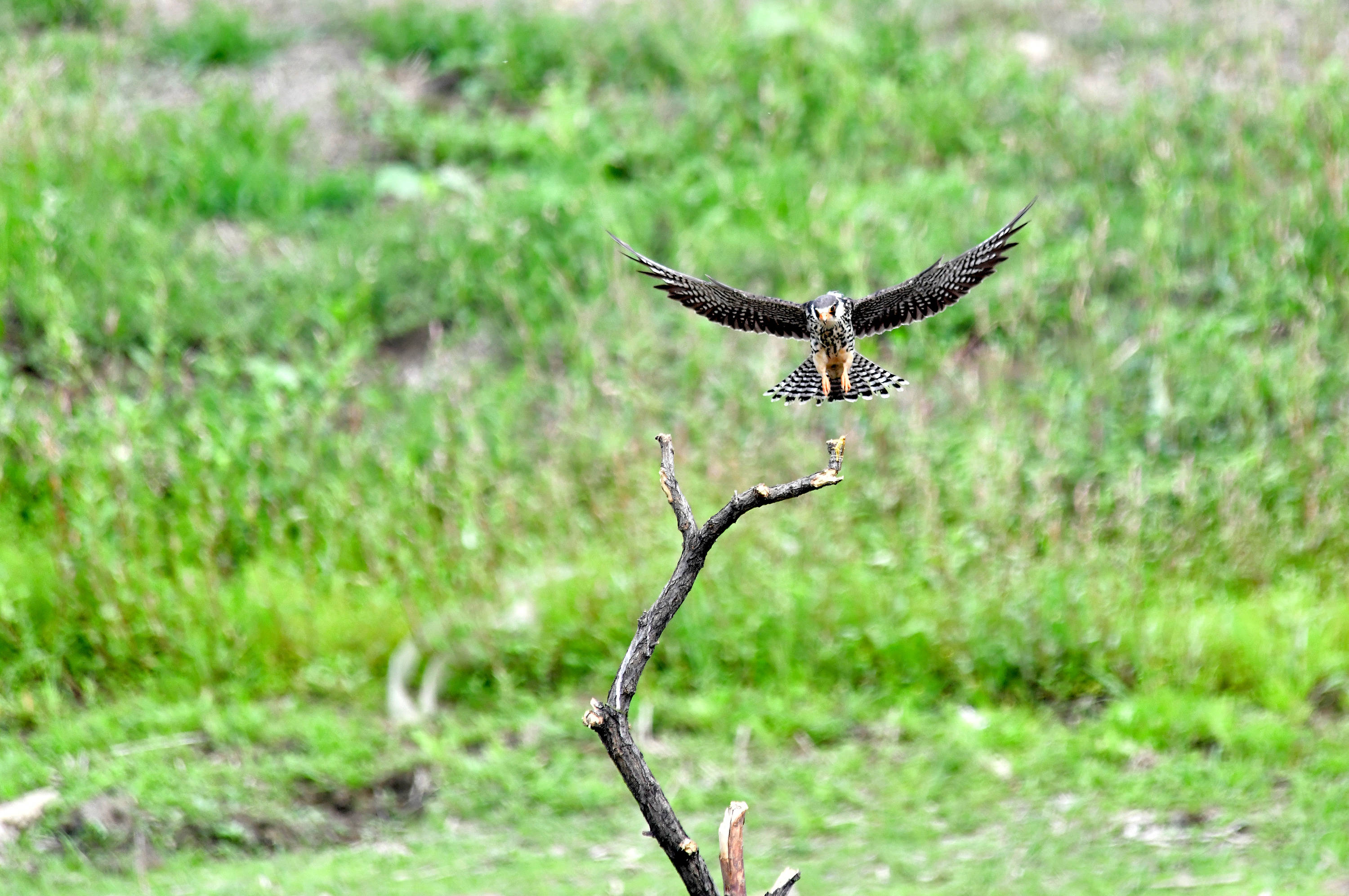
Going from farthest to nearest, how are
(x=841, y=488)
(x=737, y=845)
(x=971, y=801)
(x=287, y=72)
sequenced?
(x=287, y=72), (x=841, y=488), (x=971, y=801), (x=737, y=845)

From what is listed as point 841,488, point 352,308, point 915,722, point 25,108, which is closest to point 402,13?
point 25,108

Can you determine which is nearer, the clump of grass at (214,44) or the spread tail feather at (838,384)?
the spread tail feather at (838,384)

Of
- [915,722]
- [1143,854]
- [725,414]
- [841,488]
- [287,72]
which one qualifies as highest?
[287,72]

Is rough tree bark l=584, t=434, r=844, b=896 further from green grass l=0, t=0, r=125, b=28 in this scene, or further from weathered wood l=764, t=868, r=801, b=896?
green grass l=0, t=0, r=125, b=28

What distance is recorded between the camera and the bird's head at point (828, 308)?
2609mm

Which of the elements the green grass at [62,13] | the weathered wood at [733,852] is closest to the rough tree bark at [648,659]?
the weathered wood at [733,852]

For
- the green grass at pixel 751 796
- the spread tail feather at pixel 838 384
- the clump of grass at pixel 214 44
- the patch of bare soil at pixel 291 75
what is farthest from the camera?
the clump of grass at pixel 214 44

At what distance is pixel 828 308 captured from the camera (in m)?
2.61

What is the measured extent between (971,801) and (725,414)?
2.54m

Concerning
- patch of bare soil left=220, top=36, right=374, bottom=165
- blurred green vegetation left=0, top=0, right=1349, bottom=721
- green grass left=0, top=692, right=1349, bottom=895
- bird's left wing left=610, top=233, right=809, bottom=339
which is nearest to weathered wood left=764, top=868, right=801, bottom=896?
bird's left wing left=610, top=233, right=809, bottom=339

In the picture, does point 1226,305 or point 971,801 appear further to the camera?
point 1226,305

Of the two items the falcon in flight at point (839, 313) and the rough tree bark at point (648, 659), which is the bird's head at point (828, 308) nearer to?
the falcon in flight at point (839, 313)

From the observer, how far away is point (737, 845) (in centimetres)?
276

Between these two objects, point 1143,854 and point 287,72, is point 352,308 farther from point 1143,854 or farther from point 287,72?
point 1143,854
